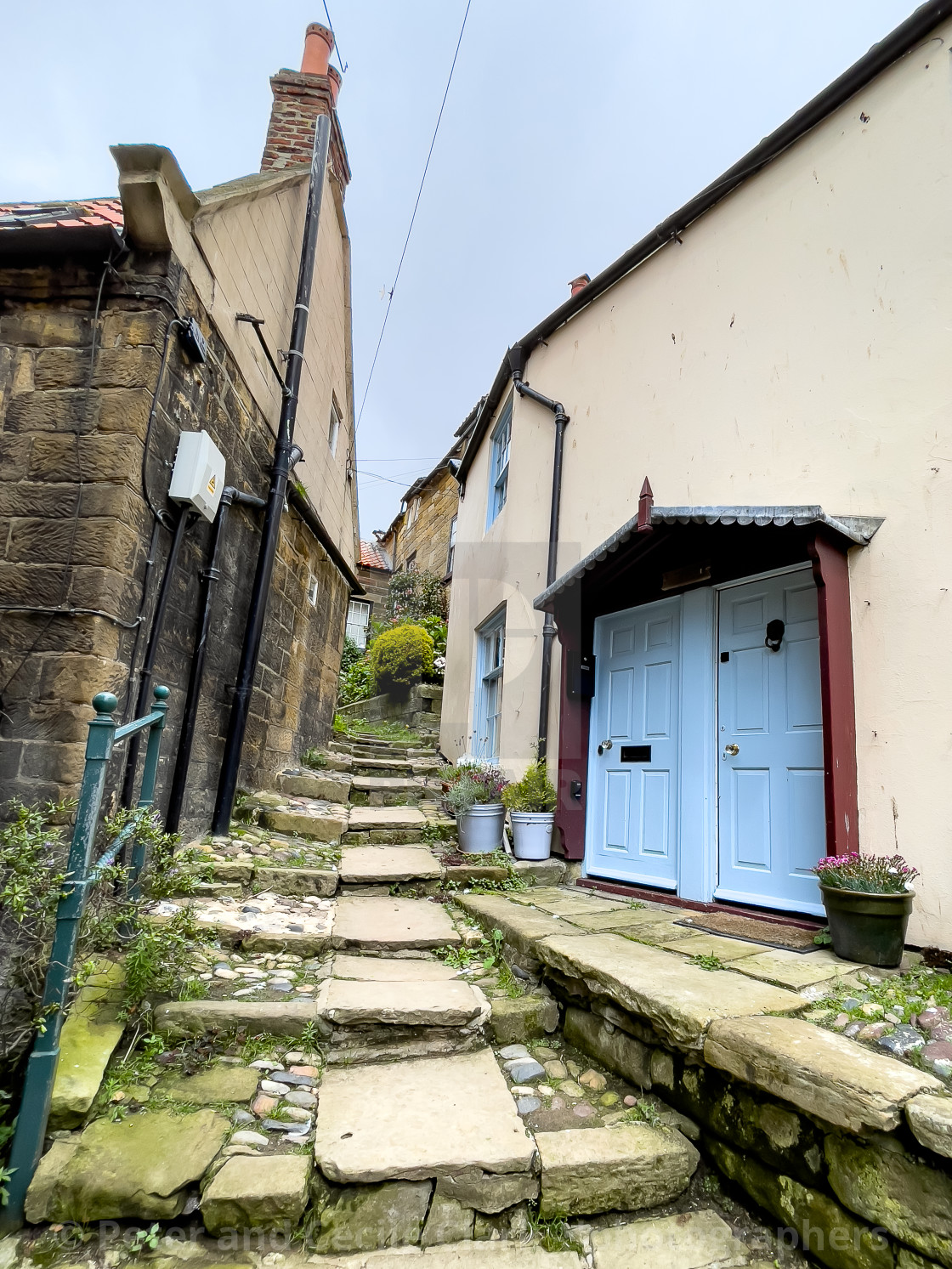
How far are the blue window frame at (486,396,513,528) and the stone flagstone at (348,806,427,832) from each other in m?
3.70

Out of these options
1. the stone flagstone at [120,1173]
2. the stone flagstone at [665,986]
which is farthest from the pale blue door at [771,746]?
the stone flagstone at [120,1173]

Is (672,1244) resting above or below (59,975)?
below

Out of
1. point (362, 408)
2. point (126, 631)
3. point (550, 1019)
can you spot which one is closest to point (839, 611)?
point (550, 1019)

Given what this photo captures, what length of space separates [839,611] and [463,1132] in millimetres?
2929

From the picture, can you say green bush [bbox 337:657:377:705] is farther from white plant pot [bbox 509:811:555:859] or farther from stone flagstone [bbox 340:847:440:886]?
white plant pot [bbox 509:811:555:859]

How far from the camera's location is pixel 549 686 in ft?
17.8

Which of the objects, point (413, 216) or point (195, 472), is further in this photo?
point (413, 216)

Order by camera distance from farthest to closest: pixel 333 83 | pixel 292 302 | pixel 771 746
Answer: pixel 333 83 → pixel 292 302 → pixel 771 746

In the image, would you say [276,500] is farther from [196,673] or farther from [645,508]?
[645,508]

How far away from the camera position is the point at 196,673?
3.91 m

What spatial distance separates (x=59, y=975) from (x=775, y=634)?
3759 mm

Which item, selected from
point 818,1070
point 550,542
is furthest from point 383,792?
point 818,1070

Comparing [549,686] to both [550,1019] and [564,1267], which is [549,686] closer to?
[550,1019]

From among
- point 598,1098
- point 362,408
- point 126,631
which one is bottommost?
point 598,1098
